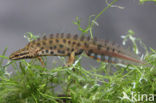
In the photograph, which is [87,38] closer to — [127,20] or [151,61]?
[151,61]

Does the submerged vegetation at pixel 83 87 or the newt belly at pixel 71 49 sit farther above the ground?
the newt belly at pixel 71 49

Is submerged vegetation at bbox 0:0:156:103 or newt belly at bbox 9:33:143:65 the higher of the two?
newt belly at bbox 9:33:143:65

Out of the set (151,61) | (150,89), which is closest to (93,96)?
(150,89)

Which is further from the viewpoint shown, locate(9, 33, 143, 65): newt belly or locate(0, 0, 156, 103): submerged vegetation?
locate(9, 33, 143, 65): newt belly

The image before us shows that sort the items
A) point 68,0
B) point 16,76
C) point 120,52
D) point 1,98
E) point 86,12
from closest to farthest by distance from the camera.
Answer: point 1,98, point 120,52, point 16,76, point 86,12, point 68,0

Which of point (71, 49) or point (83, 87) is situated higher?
point (71, 49)

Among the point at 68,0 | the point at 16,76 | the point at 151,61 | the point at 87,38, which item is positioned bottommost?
the point at 16,76

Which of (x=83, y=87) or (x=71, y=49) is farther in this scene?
(x=71, y=49)

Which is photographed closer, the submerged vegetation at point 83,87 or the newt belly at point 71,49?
the submerged vegetation at point 83,87
